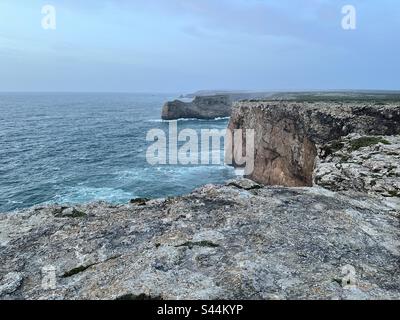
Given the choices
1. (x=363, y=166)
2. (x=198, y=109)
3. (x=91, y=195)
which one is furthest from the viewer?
(x=198, y=109)

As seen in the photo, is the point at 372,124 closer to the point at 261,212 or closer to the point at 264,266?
the point at 261,212

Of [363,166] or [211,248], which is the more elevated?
[363,166]

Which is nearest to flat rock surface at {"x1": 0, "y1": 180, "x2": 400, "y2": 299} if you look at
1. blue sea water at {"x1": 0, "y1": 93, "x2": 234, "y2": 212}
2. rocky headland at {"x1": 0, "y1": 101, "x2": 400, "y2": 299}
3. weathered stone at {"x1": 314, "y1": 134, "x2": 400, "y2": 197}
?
rocky headland at {"x1": 0, "y1": 101, "x2": 400, "y2": 299}

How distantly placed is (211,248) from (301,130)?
126ft

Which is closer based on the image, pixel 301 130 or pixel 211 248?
pixel 211 248

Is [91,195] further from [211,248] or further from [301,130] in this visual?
[211,248]

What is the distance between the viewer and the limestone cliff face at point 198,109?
146000 millimetres

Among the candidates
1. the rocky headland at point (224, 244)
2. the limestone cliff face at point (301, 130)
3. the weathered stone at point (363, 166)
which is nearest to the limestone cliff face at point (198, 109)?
the limestone cliff face at point (301, 130)

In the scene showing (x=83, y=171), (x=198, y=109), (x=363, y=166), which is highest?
(x=198, y=109)

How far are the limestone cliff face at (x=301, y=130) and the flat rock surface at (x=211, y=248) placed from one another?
61.5 feet

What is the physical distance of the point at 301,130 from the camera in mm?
50562

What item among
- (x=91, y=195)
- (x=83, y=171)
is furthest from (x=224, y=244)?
(x=83, y=171)

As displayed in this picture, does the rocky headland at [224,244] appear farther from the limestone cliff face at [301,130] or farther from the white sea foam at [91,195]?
the white sea foam at [91,195]
